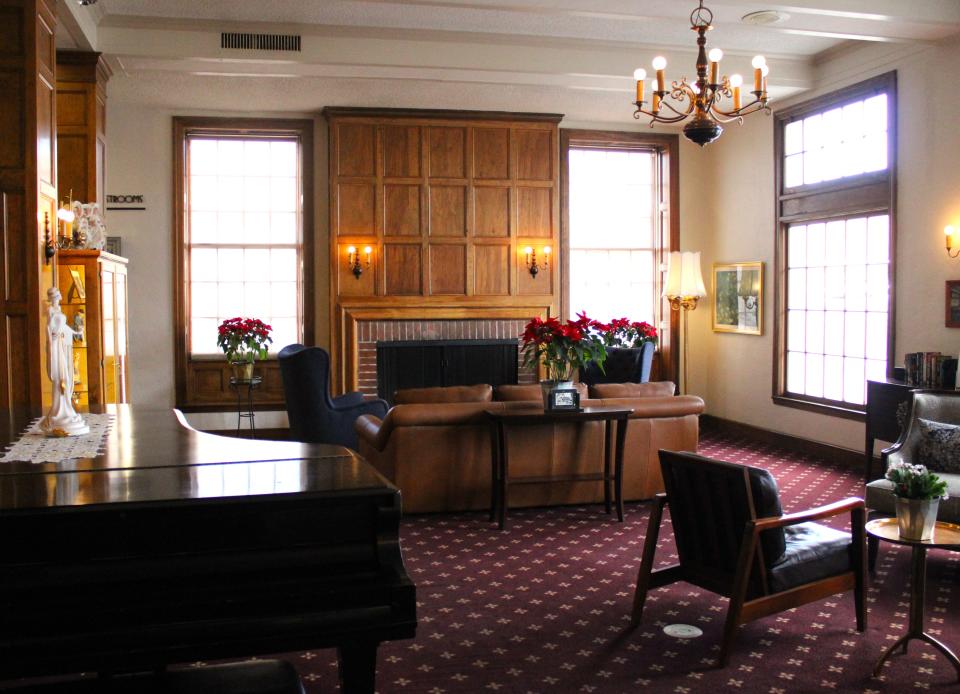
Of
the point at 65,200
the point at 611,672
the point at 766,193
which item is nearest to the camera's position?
the point at 611,672

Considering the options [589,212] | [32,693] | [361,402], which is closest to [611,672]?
[32,693]

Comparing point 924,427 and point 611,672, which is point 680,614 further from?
point 924,427

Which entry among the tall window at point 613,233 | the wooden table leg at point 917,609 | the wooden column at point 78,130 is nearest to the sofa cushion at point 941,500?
the wooden table leg at point 917,609

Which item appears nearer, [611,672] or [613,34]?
[611,672]

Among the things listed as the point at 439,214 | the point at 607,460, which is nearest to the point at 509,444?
the point at 607,460

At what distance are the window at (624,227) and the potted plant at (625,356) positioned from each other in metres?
0.92

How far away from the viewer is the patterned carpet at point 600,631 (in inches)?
135

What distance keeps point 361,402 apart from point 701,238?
5.02 meters

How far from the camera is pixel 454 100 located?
9469 mm

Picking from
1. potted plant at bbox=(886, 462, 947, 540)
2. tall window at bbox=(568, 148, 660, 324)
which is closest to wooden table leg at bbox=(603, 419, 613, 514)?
potted plant at bbox=(886, 462, 947, 540)

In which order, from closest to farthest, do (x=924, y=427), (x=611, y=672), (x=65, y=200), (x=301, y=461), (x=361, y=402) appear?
(x=301, y=461), (x=611, y=672), (x=924, y=427), (x=65, y=200), (x=361, y=402)

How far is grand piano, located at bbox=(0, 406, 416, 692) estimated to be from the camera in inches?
78.3

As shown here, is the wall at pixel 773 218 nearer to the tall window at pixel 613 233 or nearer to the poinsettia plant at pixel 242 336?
the tall window at pixel 613 233

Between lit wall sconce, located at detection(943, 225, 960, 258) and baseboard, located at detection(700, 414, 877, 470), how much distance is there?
1939 millimetres
